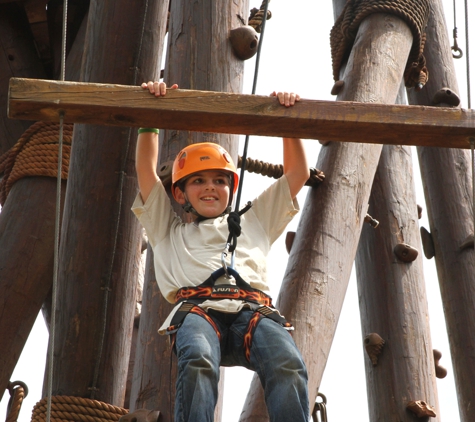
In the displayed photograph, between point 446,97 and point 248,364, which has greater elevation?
point 446,97

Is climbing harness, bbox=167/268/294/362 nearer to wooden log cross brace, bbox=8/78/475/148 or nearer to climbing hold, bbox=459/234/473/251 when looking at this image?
wooden log cross brace, bbox=8/78/475/148

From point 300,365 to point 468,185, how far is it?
9.37ft

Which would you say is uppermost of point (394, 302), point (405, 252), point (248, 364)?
point (405, 252)

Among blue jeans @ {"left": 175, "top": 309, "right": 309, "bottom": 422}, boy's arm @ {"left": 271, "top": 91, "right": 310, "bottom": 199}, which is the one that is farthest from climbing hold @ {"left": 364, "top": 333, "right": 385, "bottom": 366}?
blue jeans @ {"left": 175, "top": 309, "right": 309, "bottom": 422}

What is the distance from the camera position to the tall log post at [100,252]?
174 inches

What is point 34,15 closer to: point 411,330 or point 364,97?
point 364,97

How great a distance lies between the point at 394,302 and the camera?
5055 millimetres

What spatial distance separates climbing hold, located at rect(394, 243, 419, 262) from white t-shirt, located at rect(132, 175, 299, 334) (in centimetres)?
184

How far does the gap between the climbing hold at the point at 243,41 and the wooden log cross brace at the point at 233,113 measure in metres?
0.94

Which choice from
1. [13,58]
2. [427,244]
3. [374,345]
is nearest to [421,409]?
[374,345]

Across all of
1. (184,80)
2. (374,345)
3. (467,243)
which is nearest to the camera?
(184,80)

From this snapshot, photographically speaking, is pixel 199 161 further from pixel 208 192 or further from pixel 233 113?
pixel 233 113

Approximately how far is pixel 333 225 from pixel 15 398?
1653 mm

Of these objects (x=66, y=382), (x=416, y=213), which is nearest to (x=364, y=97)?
(x=416, y=213)
